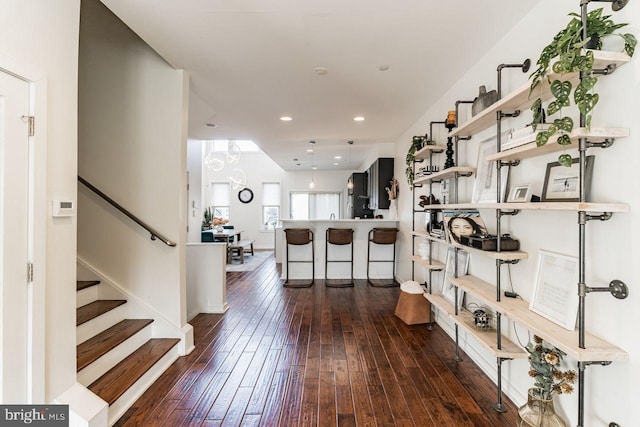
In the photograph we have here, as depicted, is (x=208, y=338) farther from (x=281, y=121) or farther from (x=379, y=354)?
(x=281, y=121)

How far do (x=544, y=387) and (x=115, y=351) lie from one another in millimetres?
2818

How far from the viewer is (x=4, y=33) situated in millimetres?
1352

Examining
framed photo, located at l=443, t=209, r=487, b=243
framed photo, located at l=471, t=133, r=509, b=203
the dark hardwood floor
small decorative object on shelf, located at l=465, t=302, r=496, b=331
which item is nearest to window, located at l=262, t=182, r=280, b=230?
the dark hardwood floor

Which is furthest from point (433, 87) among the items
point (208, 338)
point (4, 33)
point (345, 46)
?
point (208, 338)

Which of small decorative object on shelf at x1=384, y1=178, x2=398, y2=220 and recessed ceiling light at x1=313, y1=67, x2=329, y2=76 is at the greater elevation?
recessed ceiling light at x1=313, y1=67, x2=329, y2=76

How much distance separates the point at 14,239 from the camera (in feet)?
4.58

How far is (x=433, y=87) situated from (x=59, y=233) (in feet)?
10.9

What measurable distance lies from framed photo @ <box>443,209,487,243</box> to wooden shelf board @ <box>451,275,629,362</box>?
0.47 m

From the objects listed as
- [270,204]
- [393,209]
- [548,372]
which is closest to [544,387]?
[548,372]

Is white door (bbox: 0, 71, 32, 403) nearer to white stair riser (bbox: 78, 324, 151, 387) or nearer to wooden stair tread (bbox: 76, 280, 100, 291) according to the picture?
white stair riser (bbox: 78, 324, 151, 387)

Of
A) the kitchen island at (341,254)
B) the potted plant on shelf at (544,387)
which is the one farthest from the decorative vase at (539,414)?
the kitchen island at (341,254)

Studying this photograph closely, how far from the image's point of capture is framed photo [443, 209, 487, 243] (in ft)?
7.72

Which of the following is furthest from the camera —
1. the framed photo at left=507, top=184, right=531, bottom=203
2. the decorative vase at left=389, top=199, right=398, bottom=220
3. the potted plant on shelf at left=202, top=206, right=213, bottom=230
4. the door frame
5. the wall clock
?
the wall clock

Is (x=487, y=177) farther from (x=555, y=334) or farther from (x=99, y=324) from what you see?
(x=99, y=324)
